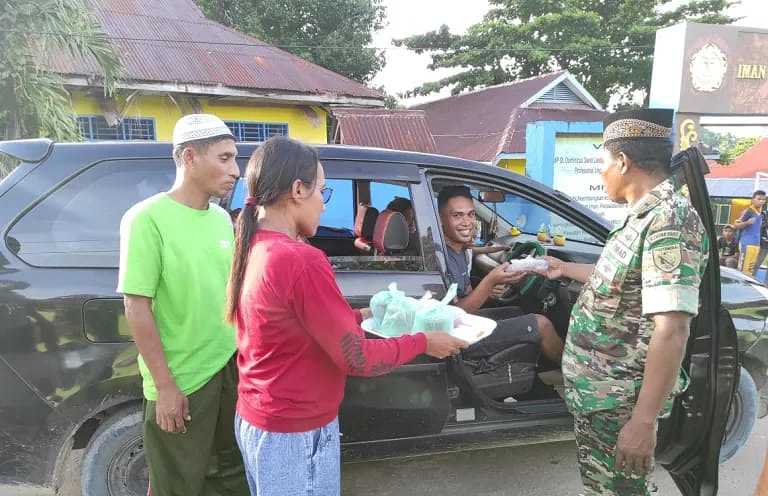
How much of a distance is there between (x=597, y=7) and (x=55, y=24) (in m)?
21.8

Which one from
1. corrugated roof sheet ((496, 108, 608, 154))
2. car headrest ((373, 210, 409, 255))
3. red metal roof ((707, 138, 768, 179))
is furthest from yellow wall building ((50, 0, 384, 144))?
red metal roof ((707, 138, 768, 179))

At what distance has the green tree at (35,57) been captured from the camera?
17.2ft

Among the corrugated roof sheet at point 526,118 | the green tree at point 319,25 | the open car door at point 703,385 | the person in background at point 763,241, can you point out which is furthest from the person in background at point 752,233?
the green tree at point 319,25

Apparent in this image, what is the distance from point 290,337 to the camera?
135 centimetres

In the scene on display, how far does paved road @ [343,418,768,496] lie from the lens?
114 inches

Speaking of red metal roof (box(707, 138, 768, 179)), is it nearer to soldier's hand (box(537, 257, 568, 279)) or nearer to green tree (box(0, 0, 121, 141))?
soldier's hand (box(537, 257, 568, 279))

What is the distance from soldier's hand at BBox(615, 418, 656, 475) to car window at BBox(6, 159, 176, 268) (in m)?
2.05

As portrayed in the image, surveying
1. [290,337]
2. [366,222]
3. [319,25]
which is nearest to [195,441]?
[290,337]

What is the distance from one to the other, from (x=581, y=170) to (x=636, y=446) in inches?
302

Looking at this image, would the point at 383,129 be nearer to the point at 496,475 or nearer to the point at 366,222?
the point at 366,222

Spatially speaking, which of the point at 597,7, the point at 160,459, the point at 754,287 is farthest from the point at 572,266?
the point at 597,7

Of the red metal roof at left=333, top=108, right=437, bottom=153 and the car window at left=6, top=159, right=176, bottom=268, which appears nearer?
the car window at left=6, top=159, right=176, bottom=268

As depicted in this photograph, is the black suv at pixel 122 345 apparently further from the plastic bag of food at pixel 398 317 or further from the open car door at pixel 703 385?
the plastic bag of food at pixel 398 317

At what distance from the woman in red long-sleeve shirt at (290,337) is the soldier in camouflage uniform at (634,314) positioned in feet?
2.17
